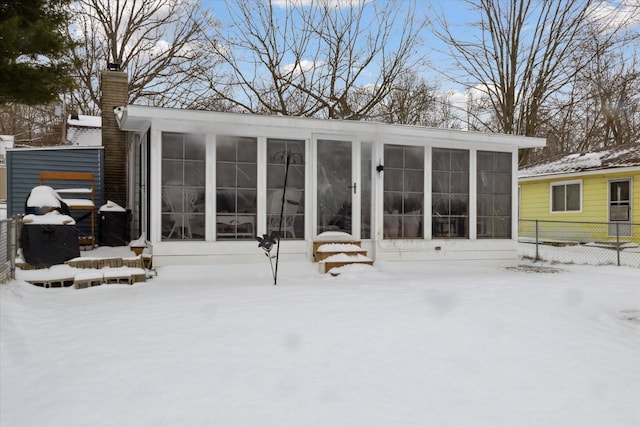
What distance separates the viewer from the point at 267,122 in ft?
23.3

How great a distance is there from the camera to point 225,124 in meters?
7.00

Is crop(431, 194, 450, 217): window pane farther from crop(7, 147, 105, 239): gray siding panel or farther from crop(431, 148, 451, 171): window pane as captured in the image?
crop(7, 147, 105, 239): gray siding panel

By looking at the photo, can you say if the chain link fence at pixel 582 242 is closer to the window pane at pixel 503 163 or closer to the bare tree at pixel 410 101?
the window pane at pixel 503 163

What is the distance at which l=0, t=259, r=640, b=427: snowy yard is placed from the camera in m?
2.72

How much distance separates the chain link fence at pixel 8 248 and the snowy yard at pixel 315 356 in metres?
0.23

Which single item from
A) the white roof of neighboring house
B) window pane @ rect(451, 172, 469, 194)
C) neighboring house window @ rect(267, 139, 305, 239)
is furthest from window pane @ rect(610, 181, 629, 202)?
the white roof of neighboring house

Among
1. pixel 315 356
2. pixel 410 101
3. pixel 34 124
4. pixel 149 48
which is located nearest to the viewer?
pixel 315 356

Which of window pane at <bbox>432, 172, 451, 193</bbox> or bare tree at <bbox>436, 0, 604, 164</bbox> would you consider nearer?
window pane at <bbox>432, 172, 451, 193</bbox>

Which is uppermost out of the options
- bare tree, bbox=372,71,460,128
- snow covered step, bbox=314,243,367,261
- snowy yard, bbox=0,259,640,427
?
bare tree, bbox=372,71,460,128

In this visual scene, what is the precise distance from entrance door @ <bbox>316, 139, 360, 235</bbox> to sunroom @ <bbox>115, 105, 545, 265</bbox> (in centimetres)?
2

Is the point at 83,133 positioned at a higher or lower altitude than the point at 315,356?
higher

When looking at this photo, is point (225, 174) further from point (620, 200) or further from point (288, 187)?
point (620, 200)

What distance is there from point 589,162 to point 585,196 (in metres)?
1.17

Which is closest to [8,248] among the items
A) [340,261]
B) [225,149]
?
[225,149]
